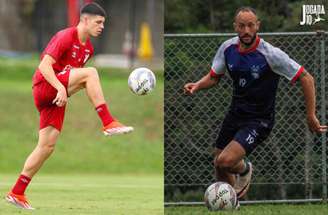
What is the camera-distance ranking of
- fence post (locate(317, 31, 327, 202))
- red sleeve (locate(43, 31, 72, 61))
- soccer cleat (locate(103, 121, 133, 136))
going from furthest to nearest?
fence post (locate(317, 31, 327, 202)) → red sleeve (locate(43, 31, 72, 61)) → soccer cleat (locate(103, 121, 133, 136))

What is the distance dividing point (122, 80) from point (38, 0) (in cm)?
1391

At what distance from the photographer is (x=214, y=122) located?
11188 millimetres

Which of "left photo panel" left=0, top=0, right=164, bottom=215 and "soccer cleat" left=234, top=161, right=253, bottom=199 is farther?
"soccer cleat" left=234, top=161, right=253, bottom=199

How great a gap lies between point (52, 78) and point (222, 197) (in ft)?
6.64

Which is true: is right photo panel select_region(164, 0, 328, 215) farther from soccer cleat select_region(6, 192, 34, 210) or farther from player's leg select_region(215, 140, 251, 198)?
soccer cleat select_region(6, 192, 34, 210)

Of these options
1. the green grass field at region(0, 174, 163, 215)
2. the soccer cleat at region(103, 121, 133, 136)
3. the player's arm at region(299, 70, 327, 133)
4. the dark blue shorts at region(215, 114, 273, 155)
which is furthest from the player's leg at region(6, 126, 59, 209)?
the player's arm at region(299, 70, 327, 133)

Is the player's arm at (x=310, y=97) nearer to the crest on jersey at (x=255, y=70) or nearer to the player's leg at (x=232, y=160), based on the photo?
the crest on jersey at (x=255, y=70)

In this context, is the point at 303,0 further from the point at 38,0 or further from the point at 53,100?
the point at 38,0

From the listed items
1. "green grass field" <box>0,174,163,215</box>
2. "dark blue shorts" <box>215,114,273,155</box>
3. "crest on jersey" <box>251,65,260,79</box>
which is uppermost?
"crest on jersey" <box>251,65,260,79</box>

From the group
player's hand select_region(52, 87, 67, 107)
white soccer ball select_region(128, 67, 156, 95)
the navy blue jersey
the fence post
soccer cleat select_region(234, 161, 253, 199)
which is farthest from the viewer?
the fence post

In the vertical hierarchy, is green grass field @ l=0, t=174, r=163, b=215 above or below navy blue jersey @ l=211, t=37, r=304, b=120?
below

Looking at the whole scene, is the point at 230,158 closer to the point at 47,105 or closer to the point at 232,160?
the point at 232,160

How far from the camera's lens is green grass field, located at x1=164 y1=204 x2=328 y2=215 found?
10.0 m

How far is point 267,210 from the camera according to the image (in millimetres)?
10500
